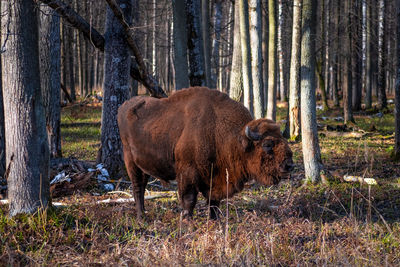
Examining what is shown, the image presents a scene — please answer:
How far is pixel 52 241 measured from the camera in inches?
197

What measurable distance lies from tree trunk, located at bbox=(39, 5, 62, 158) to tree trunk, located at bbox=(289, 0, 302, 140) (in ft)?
21.5

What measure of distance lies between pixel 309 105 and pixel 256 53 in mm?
4475

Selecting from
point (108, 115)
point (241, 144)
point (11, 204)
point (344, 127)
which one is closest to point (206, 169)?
point (241, 144)

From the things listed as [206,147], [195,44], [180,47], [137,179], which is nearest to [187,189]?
[206,147]

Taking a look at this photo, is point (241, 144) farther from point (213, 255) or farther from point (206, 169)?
point (213, 255)

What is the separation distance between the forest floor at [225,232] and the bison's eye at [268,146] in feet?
2.52

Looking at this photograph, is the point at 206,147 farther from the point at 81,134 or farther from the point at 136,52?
the point at 81,134

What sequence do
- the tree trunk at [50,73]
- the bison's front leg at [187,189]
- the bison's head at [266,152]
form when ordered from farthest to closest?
the tree trunk at [50,73], the bison's front leg at [187,189], the bison's head at [266,152]

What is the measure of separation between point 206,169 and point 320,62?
66.3ft

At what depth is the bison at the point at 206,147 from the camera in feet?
19.6

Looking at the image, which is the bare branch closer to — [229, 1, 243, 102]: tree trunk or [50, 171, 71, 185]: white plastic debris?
[50, 171, 71, 185]: white plastic debris

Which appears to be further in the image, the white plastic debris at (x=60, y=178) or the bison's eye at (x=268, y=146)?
the white plastic debris at (x=60, y=178)

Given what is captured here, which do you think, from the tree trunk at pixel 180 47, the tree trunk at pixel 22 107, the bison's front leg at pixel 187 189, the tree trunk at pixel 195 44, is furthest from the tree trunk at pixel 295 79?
the tree trunk at pixel 22 107

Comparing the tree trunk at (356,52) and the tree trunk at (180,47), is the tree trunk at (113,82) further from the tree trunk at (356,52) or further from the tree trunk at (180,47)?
the tree trunk at (356,52)
